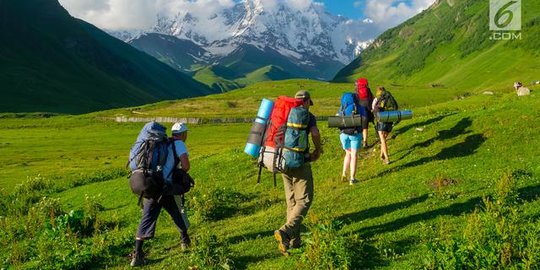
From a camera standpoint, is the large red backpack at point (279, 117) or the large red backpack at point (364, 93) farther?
the large red backpack at point (364, 93)

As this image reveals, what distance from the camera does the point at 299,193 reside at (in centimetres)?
1259

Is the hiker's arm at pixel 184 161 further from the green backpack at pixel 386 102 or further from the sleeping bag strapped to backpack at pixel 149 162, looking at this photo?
the green backpack at pixel 386 102

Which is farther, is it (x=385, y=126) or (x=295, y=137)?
(x=385, y=126)

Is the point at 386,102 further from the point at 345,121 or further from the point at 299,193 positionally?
the point at 299,193

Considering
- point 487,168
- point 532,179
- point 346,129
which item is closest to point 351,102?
point 346,129

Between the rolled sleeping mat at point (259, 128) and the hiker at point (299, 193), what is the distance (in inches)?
32.0

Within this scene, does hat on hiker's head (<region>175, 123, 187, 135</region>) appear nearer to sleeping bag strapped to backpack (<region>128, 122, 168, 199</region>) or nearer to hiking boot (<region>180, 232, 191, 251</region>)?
sleeping bag strapped to backpack (<region>128, 122, 168, 199</region>)

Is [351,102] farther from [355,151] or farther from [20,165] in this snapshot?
[20,165]

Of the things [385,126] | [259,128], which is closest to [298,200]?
[259,128]

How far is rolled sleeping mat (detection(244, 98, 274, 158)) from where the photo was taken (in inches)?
496

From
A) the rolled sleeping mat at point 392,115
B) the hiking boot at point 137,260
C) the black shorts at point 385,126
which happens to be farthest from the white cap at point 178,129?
the black shorts at point 385,126

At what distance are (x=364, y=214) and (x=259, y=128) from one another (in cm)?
494

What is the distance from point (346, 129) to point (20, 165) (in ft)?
186

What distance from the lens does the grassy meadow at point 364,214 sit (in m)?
10.2
